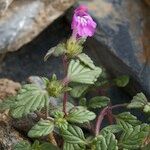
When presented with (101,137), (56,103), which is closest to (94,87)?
(56,103)

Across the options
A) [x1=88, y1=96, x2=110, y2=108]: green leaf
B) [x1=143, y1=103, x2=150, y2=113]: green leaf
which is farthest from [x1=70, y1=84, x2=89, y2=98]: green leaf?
[x1=143, y1=103, x2=150, y2=113]: green leaf

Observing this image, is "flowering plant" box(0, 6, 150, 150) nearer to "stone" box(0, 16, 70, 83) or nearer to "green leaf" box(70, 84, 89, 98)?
"green leaf" box(70, 84, 89, 98)

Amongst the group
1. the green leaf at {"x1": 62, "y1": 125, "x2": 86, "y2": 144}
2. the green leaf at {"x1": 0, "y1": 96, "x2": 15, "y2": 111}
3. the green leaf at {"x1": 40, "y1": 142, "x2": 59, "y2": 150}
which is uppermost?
the green leaf at {"x1": 0, "y1": 96, "x2": 15, "y2": 111}

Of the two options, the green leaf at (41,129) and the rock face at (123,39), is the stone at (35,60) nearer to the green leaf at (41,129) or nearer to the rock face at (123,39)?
the rock face at (123,39)

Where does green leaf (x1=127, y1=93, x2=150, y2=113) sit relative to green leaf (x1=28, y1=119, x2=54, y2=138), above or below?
below

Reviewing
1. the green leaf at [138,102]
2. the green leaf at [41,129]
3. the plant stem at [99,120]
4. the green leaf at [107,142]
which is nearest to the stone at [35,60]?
the plant stem at [99,120]

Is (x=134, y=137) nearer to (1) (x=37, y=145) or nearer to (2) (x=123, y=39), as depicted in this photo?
(1) (x=37, y=145)

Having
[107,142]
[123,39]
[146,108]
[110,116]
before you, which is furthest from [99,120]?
[123,39]
